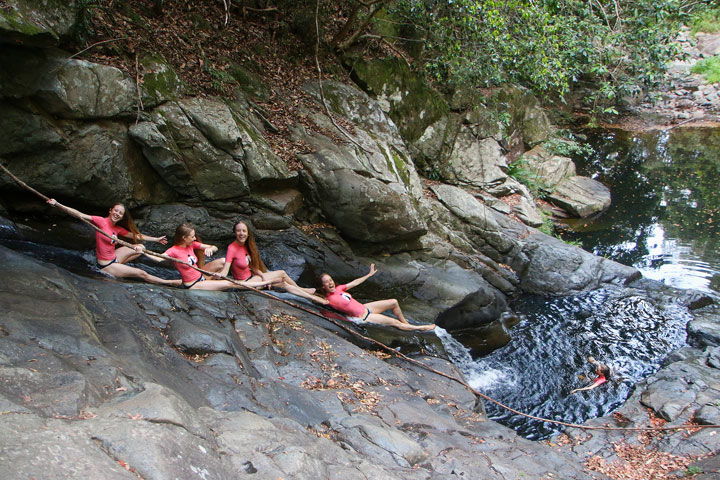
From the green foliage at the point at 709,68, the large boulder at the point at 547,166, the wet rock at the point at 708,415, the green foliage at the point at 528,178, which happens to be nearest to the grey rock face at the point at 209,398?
the wet rock at the point at 708,415

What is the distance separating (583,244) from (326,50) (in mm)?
10939

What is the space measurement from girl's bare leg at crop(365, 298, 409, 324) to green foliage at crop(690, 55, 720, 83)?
29.7 metres

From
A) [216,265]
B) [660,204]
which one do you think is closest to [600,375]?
[216,265]

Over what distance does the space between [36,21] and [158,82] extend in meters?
2.13

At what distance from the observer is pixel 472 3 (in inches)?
461

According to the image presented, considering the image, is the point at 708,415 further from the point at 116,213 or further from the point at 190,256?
the point at 116,213

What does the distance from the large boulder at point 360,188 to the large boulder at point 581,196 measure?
28.8 feet

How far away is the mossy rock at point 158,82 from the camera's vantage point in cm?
904

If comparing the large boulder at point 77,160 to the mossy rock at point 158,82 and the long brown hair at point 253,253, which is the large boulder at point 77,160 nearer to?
the mossy rock at point 158,82

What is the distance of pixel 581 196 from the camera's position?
61.7ft

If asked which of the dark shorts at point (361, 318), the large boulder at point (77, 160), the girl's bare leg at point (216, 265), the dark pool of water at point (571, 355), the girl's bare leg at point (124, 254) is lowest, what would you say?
the dark pool of water at point (571, 355)

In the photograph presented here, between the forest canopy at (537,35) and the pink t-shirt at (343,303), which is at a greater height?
the forest canopy at (537,35)

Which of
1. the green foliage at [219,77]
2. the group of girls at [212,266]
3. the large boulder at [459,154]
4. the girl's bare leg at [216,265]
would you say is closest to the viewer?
the group of girls at [212,266]

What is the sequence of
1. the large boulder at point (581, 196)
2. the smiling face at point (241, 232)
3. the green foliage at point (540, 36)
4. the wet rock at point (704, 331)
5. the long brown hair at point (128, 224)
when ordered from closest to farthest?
the long brown hair at point (128, 224), the smiling face at point (241, 232), the wet rock at point (704, 331), the green foliage at point (540, 36), the large boulder at point (581, 196)
